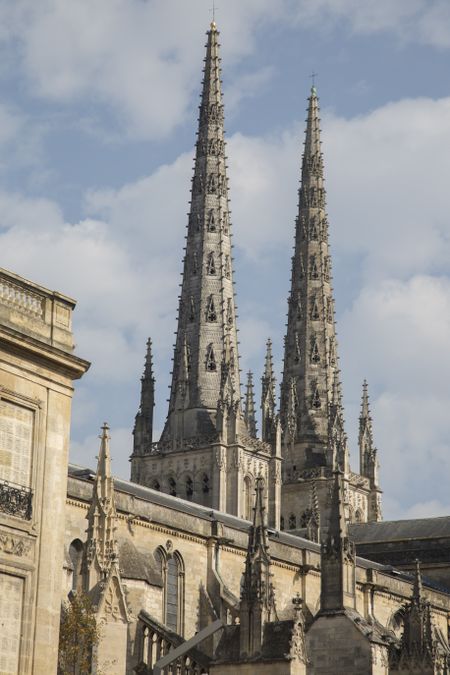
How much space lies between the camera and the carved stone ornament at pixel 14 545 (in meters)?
23.8

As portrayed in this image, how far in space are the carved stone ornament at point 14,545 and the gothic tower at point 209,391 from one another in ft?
176

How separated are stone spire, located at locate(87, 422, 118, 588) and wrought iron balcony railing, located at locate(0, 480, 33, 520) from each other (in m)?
11.0

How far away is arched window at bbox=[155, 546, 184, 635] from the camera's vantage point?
149 feet

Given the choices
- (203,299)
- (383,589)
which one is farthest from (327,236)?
(383,589)

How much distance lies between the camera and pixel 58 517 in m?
25.3

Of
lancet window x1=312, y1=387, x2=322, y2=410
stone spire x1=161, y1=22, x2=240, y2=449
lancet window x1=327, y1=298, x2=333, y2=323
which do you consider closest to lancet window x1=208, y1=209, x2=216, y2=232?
stone spire x1=161, y1=22, x2=240, y2=449

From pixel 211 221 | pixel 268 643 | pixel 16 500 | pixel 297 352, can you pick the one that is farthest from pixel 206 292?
pixel 16 500

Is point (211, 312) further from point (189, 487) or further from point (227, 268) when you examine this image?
point (189, 487)

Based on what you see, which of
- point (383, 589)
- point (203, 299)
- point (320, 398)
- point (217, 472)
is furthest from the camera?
→ point (320, 398)

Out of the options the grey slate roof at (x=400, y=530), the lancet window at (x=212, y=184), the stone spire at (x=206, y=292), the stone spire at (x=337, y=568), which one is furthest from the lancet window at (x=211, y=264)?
the stone spire at (x=337, y=568)

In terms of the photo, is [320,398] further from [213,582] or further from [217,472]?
[213,582]

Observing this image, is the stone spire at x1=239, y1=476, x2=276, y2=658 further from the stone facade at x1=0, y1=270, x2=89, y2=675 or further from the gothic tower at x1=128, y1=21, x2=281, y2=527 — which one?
the gothic tower at x1=128, y1=21, x2=281, y2=527

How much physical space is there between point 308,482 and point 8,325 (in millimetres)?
62417

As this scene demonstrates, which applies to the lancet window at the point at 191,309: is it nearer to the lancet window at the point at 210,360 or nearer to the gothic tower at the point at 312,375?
the lancet window at the point at 210,360
